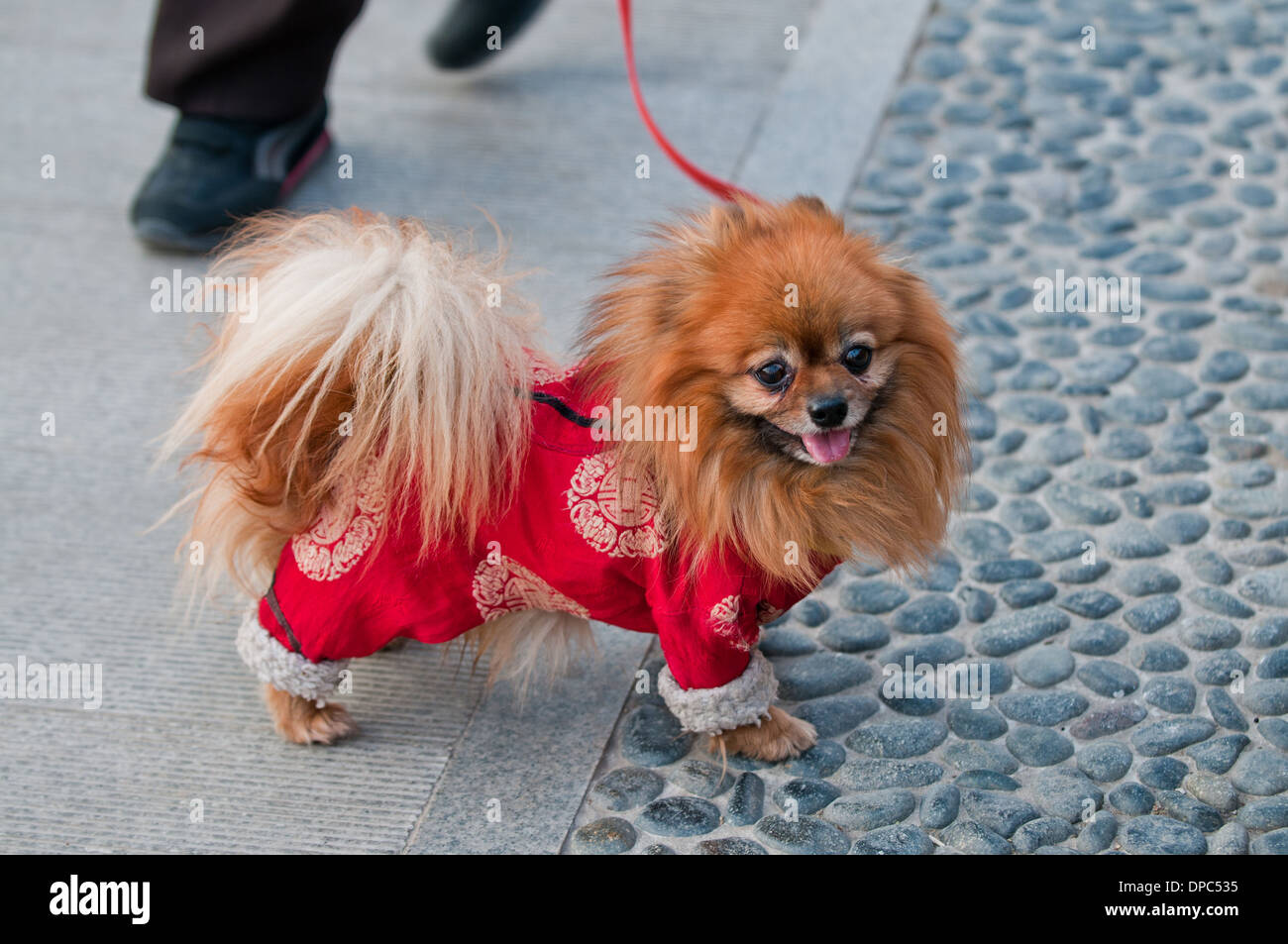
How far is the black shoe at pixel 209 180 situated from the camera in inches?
199

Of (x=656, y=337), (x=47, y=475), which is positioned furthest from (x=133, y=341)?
(x=656, y=337)

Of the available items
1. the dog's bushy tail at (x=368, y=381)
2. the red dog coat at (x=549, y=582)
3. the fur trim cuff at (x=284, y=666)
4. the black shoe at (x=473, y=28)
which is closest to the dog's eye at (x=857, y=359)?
the red dog coat at (x=549, y=582)

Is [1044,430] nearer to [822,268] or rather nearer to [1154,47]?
[822,268]

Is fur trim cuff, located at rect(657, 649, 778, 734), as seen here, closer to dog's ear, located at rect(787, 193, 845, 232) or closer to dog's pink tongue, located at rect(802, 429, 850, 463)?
dog's pink tongue, located at rect(802, 429, 850, 463)

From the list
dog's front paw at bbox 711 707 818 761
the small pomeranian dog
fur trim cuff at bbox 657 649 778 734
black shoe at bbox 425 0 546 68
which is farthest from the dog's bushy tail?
black shoe at bbox 425 0 546 68

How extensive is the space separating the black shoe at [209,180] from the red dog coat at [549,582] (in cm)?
248

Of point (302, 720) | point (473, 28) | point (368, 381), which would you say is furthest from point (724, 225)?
point (473, 28)

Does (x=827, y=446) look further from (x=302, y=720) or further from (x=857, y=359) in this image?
(x=302, y=720)

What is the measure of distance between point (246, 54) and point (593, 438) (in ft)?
10.0

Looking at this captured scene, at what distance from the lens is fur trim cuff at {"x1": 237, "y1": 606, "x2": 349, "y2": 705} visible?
123 inches

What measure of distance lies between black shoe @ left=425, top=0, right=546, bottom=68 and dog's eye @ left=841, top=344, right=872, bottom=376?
12.3ft

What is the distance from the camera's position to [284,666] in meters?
3.12

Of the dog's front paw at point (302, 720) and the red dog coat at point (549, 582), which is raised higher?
the red dog coat at point (549, 582)

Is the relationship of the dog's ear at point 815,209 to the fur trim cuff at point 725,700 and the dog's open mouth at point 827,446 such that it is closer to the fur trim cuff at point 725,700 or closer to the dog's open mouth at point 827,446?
the dog's open mouth at point 827,446
